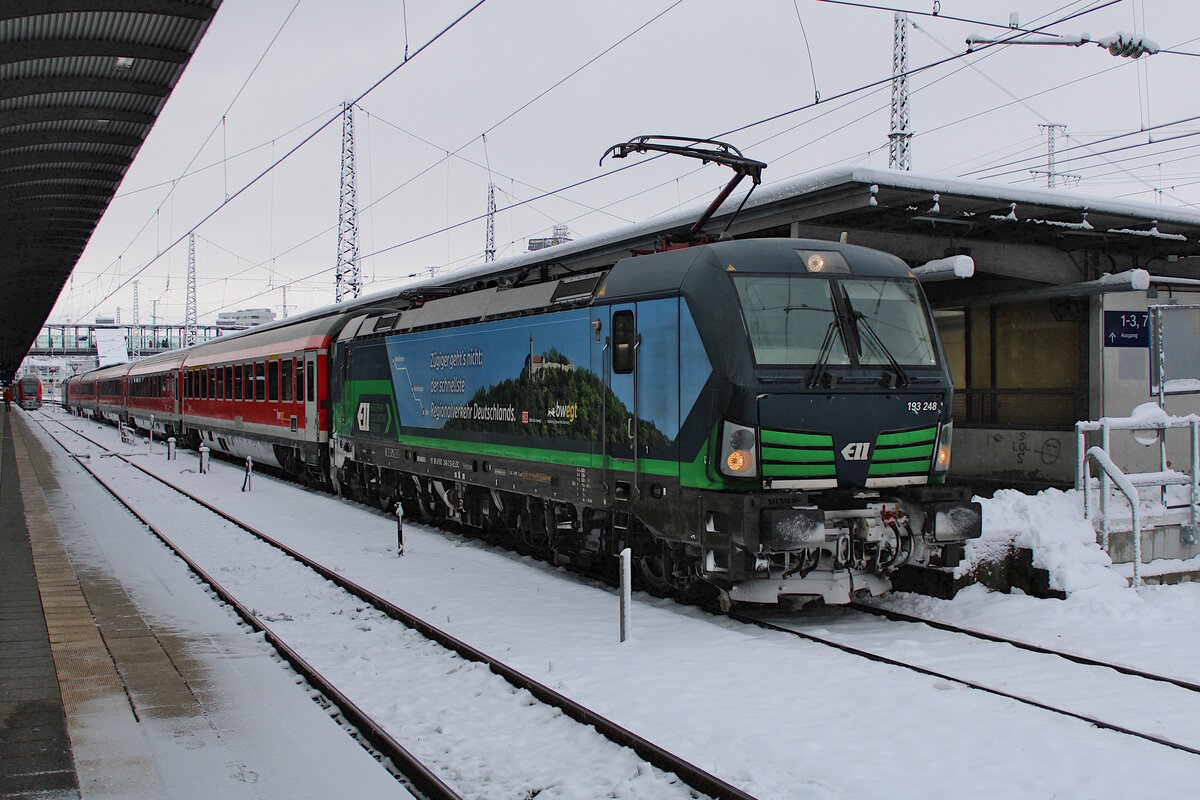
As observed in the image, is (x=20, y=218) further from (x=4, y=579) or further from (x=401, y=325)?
(x=4, y=579)

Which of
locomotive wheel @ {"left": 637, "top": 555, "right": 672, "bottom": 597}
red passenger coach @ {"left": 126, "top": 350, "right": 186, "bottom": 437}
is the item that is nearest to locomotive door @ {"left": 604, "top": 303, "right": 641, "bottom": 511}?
locomotive wheel @ {"left": 637, "top": 555, "right": 672, "bottom": 597}

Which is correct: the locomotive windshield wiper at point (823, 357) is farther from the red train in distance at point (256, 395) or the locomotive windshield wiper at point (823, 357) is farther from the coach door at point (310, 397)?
the coach door at point (310, 397)

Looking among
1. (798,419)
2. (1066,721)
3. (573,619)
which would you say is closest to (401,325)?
(573,619)

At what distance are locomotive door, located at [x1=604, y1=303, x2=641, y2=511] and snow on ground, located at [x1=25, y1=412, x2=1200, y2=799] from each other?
1185 mm

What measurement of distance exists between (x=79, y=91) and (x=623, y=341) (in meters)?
6.99

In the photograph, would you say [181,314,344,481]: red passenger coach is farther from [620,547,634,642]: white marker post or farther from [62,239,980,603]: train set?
[620,547,634,642]: white marker post

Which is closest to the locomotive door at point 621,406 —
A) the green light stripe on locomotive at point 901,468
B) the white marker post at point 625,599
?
the white marker post at point 625,599

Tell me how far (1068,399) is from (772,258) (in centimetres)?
743

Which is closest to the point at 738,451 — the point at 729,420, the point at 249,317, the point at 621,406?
the point at 729,420

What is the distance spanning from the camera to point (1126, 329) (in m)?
13.4

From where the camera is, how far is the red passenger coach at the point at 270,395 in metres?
18.9

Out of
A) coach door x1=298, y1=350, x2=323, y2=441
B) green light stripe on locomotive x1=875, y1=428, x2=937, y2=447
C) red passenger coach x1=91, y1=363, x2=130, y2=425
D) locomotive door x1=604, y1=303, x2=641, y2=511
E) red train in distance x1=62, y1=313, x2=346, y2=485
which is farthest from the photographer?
red passenger coach x1=91, y1=363, x2=130, y2=425

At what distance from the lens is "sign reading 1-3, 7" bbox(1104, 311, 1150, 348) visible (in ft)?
43.6

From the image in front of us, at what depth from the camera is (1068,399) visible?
13.9m
